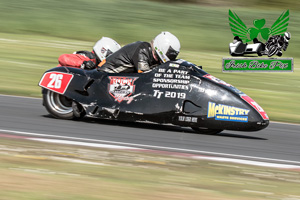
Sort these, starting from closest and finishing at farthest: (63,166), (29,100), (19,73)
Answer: (63,166), (29,100), (19,73)

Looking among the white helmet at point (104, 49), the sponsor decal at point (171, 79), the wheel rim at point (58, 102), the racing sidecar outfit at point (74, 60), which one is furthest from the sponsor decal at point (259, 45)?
the sponsor decal at point (171, 79)

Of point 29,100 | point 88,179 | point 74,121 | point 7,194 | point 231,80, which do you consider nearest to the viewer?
point 7,194

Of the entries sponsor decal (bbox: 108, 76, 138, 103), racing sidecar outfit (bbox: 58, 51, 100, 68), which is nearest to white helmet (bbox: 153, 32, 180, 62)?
sponsor decal (bbox: 108, 76, 138, 103)

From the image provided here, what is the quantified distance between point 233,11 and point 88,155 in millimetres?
24178

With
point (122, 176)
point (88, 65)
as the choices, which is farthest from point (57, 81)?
point (122, 176)

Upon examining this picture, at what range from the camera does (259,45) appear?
22.0 m

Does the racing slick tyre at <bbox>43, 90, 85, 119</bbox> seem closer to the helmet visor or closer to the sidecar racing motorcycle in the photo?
the sidecar racing motorcycle

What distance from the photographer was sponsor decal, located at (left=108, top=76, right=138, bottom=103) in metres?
8.38

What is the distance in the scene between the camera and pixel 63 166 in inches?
224

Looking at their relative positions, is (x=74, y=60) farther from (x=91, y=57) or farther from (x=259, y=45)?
(x=259, y=45)

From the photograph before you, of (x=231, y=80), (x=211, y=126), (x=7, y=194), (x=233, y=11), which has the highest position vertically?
(x=233, y=11)

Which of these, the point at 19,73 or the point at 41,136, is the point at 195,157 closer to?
the point at 41,136

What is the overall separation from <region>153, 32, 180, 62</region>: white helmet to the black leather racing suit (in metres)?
0.17

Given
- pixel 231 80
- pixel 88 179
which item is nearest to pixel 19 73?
pixel 231 80
